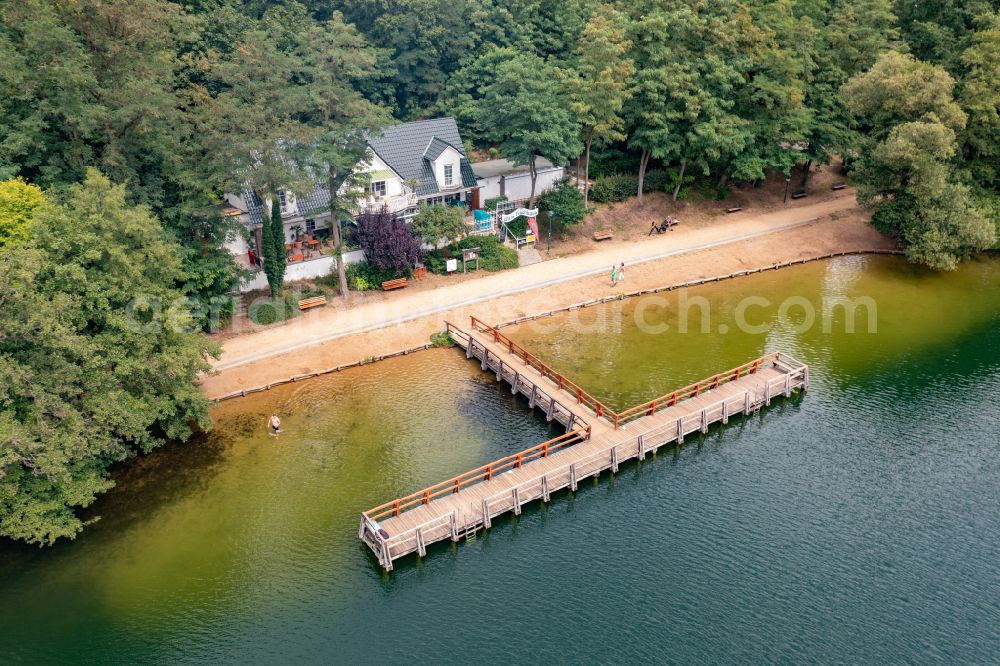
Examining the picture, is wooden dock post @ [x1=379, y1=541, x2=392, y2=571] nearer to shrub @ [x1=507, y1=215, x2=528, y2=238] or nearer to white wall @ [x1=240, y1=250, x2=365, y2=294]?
white wall @ [x1=240, y1=250, x2=365, y2=294]

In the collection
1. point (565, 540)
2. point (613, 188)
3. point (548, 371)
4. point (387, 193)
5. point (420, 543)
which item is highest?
point (387, 193)

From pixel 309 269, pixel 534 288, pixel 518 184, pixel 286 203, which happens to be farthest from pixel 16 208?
pixel 518 184

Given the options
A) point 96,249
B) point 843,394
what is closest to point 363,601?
point 96,249

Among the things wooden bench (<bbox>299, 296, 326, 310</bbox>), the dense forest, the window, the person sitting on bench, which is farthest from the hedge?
wooden bench (<bbox>299, 296, 326, 310</bbox>)

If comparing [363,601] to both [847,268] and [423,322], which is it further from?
[847,268]

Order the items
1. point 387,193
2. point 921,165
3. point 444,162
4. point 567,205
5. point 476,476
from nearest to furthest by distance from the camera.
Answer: point 476,476 < point 921,165 < point 387,193 < point 444,162 < point 567,205

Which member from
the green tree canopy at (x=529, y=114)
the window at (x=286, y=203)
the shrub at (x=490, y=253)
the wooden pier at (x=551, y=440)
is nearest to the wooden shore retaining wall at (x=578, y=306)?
the wooden pier at (x=551, y=440)

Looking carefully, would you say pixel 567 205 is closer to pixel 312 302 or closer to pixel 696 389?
pixel 312 302
